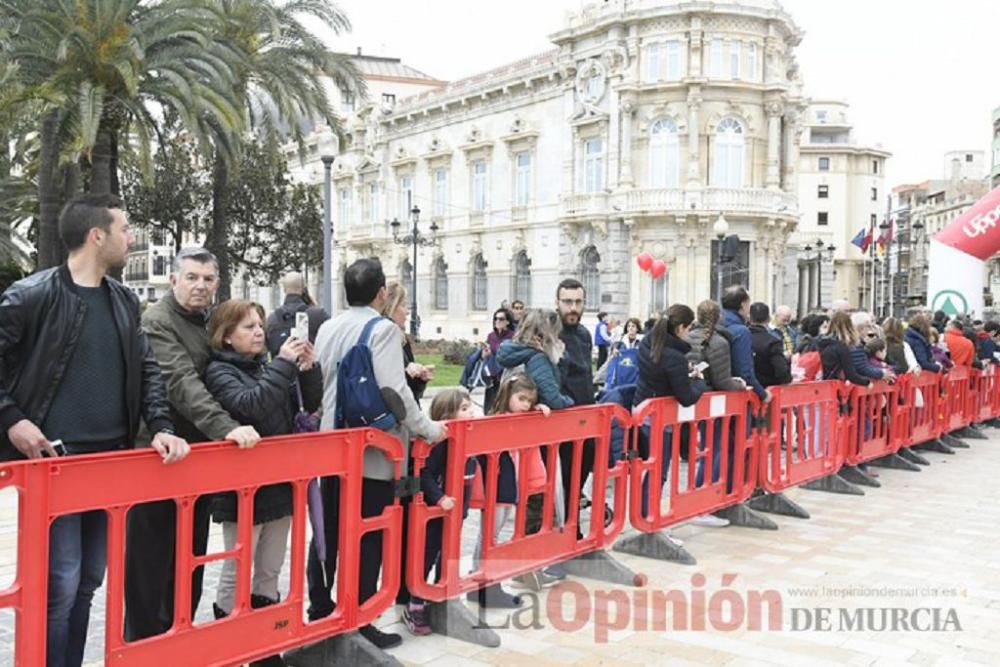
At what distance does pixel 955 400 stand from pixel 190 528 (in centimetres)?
1210

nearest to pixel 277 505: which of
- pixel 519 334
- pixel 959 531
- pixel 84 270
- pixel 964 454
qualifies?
pixel 84 270

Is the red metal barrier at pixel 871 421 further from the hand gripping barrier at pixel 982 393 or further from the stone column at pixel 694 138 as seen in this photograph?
the stone column at pixel 694 138

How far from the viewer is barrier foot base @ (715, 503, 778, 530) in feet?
26.5

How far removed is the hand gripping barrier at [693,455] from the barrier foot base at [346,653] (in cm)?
259

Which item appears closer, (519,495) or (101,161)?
(519,495)

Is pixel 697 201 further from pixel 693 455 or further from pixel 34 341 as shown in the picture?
pixel 34 341

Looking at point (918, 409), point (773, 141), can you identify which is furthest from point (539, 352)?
point (773, 141)

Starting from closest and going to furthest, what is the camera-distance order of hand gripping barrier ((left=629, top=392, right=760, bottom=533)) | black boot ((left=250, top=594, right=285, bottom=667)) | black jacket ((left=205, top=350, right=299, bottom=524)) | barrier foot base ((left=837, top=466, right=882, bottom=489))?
black jacket ((left=205, top=350, right=299, bottom=524)), black boot ((left=250, top=594, right=285, bottom=667)), hand gripping barrier ((left=629, top=392, right=760, bottom=533)), barrier foot base ((left=837, top=466, right=882, bottom=489))

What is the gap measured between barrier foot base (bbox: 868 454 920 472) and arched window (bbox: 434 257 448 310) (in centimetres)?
3673

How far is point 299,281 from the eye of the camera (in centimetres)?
957

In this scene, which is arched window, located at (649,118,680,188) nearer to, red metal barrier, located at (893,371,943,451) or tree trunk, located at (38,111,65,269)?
tree trunk, located at (38,111,65,269)

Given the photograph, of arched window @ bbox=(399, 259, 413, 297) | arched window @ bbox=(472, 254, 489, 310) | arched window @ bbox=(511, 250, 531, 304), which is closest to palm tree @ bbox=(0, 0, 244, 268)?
arched window @ bbox=(511, 250, 531, 304)

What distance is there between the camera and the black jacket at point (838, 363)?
9695 millimetres

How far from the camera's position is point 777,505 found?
859 cm
